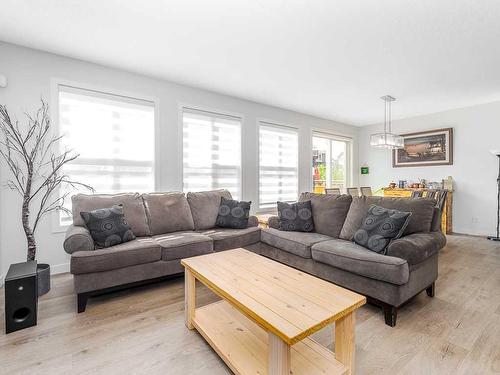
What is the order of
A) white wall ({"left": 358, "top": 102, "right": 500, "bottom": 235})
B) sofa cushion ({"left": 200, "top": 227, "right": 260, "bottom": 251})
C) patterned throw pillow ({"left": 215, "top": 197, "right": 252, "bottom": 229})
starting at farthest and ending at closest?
white wall ({"left": 358, "top": 102, "right": 500, "bottom": 235})
patterned throw pillow ({"left": 215, "top": 197, "right": 252, "bottom": 229})
sofa cushion ({"left": 200, "top": 227, "right": 260, "bottom": 251})

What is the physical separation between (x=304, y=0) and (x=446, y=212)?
492 centimetres

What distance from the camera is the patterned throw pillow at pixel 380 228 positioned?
221cm

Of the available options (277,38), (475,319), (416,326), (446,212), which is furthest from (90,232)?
(446,212)

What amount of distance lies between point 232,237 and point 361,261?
4.61 feet

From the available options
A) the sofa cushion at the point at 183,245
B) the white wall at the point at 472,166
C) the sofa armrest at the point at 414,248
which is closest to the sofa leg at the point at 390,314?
the sofa armrest at the point at 414,248

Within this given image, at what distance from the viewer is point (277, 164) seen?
16.5 ft

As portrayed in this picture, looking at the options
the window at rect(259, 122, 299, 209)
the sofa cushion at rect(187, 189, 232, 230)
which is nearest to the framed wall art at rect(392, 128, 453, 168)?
the window at rect(259, 122, 299, 209)

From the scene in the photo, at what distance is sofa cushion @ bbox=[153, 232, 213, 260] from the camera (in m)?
2.49

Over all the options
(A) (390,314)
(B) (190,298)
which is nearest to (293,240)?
(A) (390,314)

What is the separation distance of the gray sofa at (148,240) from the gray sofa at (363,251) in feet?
1.98

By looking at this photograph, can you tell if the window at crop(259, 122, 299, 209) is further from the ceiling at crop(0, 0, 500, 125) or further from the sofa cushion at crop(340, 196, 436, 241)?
the sofa cushion at crop(340, 196, 436, 241)

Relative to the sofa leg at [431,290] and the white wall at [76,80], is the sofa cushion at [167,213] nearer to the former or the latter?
the white wall at [76,80]

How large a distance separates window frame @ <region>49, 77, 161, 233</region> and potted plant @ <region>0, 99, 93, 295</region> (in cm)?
7

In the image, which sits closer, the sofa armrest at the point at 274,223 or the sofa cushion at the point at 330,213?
the sofa cushion at the point at 330,213
